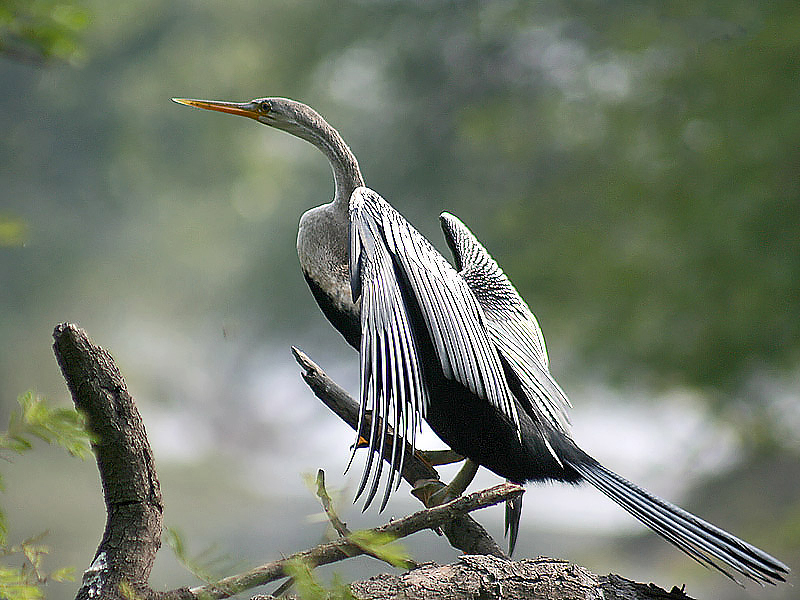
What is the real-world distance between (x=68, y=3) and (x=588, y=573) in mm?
622

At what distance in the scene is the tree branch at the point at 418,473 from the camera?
956mm

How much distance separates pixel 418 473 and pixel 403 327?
0.99ft

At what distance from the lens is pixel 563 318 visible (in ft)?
14.0

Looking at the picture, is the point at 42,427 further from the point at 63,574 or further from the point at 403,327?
the point at 403,327

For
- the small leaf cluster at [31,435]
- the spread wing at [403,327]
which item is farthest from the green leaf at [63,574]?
the spread wing at [403,327]

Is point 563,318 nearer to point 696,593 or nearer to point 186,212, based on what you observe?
point 696,593

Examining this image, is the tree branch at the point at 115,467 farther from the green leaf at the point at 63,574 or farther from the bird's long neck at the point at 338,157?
the bird's long neck at the point at 338,157

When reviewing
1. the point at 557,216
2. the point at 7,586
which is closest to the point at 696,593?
the point at 557,216

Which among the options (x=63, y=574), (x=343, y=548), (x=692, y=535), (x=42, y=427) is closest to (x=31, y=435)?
(x=42, y=427)

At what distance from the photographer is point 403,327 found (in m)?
0.75

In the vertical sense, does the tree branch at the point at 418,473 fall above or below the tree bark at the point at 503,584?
above

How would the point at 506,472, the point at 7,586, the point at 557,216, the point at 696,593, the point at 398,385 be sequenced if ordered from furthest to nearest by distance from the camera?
the point at 557,216 → the point at 696,593 → the point at 506,472 → the point at 398,385 → the point at 7,586

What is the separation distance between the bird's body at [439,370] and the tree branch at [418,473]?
107 millimetres

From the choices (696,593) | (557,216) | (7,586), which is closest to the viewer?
(7,586)
